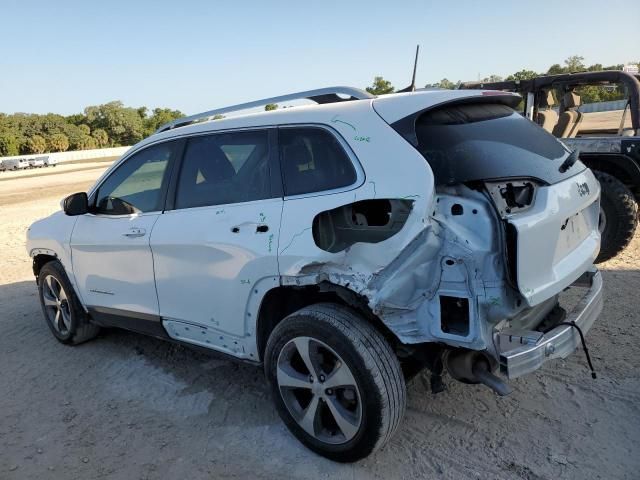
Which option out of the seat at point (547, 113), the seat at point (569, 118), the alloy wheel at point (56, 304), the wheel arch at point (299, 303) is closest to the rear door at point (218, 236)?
the wheel arch at point (299, 303)

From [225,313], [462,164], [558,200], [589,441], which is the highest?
[462,164]

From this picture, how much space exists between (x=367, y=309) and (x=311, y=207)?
24.0 inches

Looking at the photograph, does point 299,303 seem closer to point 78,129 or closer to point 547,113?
point 547,113

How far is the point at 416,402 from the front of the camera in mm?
3426

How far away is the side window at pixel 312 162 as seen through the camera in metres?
2.83

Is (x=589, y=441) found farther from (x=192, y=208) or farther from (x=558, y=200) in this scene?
(x=192, y=208)

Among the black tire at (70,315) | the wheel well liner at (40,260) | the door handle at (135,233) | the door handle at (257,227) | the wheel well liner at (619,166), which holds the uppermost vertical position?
the door handle at (257,227)

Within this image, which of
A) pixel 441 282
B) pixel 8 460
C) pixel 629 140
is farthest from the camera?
pixel 629 140

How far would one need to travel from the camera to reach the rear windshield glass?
263 cm

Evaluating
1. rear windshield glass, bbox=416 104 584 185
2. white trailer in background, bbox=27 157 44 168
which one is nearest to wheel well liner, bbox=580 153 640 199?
rear windshield glass, bbox=416 104 584 185

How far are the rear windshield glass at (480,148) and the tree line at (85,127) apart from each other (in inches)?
1468

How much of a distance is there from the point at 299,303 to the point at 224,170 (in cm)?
99

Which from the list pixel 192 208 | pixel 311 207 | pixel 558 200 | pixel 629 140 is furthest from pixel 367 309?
pixel 629 140

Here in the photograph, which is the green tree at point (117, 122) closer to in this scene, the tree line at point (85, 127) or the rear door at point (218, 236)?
the tree line at point (85, 127)
